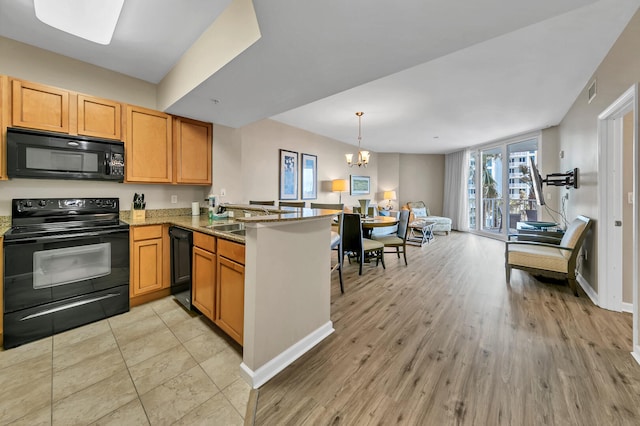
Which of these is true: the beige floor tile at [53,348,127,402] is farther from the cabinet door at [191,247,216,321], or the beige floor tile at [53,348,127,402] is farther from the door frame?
the door frame

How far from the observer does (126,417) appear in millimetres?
1310

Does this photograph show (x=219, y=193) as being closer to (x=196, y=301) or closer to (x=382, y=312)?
(x=196, y=301)

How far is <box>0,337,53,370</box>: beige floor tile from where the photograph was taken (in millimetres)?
1725

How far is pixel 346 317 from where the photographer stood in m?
2.36

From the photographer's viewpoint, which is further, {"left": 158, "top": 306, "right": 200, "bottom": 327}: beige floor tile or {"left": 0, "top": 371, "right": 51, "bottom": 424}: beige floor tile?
{"left": 158, "top": 306, "right": 200, "bottom": 327}: beige floor tile

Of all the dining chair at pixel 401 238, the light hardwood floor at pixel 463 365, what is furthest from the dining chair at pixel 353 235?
the light hardwood floor at pixel 463 365

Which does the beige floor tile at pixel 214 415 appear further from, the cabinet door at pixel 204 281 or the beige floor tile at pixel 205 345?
the cabinet door at pixel 204 281

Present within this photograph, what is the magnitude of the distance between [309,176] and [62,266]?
426 centimetres

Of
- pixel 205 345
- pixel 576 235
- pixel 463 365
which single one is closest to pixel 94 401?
pixel 205 345

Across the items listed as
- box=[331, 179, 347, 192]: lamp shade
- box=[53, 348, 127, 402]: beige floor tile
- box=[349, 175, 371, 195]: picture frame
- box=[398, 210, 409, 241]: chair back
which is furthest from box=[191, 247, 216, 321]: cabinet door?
box=[349, 175, 371, 195]: picture frame

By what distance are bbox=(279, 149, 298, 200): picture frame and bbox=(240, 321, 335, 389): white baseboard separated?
3.30m

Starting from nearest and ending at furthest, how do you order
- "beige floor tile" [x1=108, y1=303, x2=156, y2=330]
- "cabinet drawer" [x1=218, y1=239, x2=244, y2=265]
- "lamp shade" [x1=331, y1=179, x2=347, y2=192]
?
"cabinet drawer" [x1=218, y1=239, x2=244, y2=265] → "beige floor tile" [x1=108, y1=303, x2=156, y2=330] → "lamp shade" [x1=331, y1=179, x2=347, y2=192]

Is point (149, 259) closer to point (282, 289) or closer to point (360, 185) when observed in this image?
point (282, 289)

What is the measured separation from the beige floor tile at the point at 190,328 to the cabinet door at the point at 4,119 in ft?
6.20
